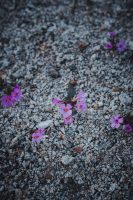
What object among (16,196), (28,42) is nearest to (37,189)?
(16,196)

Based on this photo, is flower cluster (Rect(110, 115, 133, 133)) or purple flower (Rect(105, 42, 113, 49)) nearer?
flower cluster (Rect(110, 115, 133, 133))

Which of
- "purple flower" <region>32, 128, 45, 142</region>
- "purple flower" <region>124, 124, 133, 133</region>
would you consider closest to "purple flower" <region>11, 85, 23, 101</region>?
"purple flower" <region>32, 128, 45, 142</region>

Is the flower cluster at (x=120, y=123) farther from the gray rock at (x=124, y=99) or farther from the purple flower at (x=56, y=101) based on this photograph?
the purple flower at (x=56, y=101)

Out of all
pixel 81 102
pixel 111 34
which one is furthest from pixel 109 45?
pixel 81 102

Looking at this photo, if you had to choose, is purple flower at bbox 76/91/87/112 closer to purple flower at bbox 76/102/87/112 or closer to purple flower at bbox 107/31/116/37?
purple flower at bbox 76/102/87/112

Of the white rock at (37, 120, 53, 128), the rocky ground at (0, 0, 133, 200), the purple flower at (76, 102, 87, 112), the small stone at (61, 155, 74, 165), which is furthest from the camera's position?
the purple flower at (76, 102, 87, 112)

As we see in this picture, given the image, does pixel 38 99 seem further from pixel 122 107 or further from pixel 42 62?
pixel 122 107

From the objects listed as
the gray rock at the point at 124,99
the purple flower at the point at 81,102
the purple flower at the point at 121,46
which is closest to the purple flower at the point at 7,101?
the purple flower at the point at 81,102
